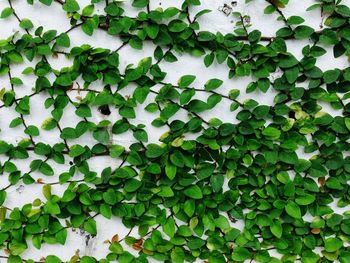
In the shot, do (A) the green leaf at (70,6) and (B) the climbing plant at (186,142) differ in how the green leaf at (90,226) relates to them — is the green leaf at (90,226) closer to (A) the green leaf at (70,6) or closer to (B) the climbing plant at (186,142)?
(B) the climbing plant at (186,142)

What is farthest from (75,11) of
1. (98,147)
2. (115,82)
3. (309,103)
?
(309,103)

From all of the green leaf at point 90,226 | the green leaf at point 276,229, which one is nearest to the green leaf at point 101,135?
the green leaf at point 90,226

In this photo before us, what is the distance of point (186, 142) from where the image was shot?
1.65 metres

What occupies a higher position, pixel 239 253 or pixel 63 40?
pixel 63 40

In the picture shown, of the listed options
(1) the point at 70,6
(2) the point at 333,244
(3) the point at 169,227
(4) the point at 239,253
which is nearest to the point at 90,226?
(3) the point at 169,227

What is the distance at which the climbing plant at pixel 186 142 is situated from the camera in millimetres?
1601

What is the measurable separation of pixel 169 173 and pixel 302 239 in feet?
2.06

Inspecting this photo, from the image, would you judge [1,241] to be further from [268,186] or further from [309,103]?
[309,103]

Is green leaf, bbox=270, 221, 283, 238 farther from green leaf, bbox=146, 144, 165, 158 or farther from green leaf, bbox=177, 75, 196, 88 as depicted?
green leaf, bbox=177, 75, 196, 88


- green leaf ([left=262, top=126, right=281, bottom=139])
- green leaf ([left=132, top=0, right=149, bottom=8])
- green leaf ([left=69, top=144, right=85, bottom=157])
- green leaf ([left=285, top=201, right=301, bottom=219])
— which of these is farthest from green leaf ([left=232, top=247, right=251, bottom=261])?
green leaf ([left=132, top=0, right=149, bottom=8])

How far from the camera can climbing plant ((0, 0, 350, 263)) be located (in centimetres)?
160

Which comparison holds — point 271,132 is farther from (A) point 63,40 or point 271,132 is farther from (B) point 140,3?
(A) point 63,40

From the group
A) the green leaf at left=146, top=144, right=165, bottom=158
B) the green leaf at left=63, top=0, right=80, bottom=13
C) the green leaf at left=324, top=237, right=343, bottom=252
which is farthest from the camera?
the green leaf at left=324, top=237, right=343, bottom=252

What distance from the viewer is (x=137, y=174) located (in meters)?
1.72
